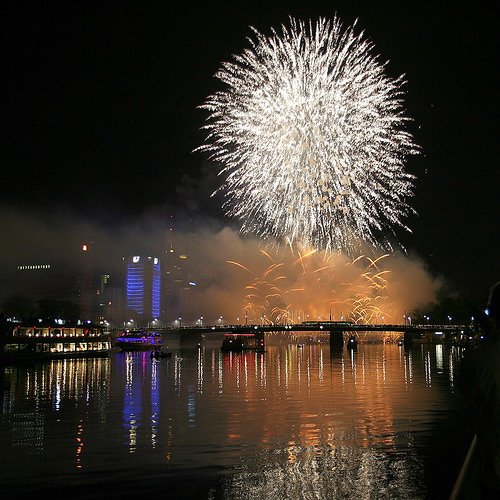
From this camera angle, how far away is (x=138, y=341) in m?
135

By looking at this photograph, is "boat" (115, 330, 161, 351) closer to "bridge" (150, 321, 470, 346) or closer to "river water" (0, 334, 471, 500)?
"bridge" (150, 321, 470, 346)

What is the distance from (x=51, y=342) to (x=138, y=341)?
37.3 metres

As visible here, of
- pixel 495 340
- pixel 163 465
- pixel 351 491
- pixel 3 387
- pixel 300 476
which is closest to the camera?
pixel 495 340

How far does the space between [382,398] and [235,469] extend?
67.7 ft

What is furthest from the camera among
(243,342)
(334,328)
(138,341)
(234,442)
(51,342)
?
(138,341)

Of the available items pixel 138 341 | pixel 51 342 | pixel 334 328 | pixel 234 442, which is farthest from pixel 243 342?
pixel 234 442

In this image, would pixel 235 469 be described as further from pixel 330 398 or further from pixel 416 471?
pixel 330 398

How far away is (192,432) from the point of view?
82.6ft

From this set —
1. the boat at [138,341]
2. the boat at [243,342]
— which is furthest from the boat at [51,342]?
the boat at [243,342]

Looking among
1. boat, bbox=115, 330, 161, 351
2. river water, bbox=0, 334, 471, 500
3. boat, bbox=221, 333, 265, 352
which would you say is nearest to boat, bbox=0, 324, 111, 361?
boat, bbox=115, 330, 161, 351

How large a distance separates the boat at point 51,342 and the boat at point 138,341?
14.8 metres

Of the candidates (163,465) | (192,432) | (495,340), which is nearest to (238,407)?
(192,432)

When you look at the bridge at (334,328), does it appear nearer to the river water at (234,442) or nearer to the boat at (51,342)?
the boat at (51,342)

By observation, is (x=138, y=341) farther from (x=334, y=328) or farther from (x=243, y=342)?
(x=334, y=328)
